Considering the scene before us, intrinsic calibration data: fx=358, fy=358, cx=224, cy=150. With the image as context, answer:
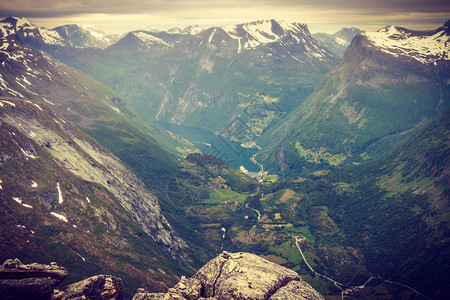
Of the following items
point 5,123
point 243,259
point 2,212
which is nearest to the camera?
point 243,259

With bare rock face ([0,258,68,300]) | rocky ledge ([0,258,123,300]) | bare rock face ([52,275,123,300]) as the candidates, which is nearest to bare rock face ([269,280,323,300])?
bare rock face ([52,275,123,300])

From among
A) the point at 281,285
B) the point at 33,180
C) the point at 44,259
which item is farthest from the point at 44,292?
the point at 33,180

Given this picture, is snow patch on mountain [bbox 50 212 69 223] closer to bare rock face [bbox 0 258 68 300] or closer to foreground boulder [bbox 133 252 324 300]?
bare rock face [bbox 0 258 68 300]

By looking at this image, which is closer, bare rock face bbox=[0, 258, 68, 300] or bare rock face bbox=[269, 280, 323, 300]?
bare rock face bbox=[0, 258, 68, 300]

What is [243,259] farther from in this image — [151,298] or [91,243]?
[91,243]

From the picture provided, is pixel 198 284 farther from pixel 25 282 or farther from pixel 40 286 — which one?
pixel 25 282

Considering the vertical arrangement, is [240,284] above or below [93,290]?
above

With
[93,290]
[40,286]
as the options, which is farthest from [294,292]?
[40,286]
